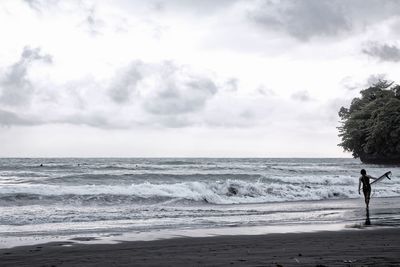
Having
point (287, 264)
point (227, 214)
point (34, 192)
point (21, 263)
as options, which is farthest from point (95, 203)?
point (287, 264)

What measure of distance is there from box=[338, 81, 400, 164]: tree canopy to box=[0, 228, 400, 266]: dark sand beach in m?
68.4

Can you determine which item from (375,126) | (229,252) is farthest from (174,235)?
(375,126)

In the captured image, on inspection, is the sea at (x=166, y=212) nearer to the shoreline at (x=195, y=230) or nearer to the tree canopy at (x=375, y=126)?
the shoreline at (x=195, y=230)

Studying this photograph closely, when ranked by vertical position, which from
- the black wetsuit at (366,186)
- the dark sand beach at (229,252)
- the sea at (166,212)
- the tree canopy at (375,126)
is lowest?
the sea at (166,212)

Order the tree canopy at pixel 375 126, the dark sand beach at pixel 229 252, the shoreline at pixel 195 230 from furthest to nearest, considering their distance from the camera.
A: the tree canopy at pixel 375 126
the shoreline at pixel 195 230
the dark sand beach at pixel 229 252

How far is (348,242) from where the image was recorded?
32.8 feet

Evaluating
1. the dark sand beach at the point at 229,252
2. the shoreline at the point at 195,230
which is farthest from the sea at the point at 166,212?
the dark sand beach at the point at 229,252

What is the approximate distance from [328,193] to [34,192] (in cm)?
1708

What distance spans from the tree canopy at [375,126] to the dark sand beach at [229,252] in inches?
2692

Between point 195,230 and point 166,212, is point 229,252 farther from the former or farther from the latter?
point 166,212

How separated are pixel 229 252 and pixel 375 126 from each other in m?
71.8

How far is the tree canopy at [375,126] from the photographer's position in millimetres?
75188

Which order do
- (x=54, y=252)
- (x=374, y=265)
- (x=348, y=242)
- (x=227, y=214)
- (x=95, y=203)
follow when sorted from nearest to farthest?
(x=374, y=265) → (x=54, y=252) → (x=348, y=242) → (x=227, y=214) → (x=95, y=203)

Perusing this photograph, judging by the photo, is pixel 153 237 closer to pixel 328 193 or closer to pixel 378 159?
pixel 328 193
